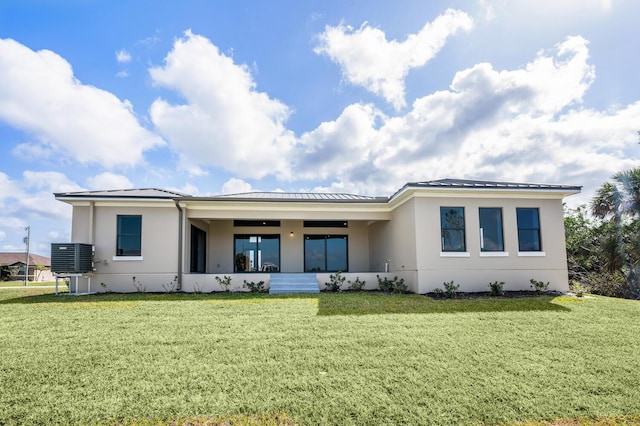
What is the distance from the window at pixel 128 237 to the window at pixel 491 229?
40.5 feet

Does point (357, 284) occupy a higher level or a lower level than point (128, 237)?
lower

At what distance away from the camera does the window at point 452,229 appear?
481 inches

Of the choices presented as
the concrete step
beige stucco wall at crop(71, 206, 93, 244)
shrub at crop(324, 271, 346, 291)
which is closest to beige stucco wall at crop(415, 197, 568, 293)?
shrub at crop(324, 271, 346, 291)

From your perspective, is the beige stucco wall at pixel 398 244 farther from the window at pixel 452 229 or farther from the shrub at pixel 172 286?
the shrub at pixel 172 286

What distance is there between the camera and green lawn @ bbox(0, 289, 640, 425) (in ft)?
11.5

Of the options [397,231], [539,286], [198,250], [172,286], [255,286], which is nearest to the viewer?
[539,286]

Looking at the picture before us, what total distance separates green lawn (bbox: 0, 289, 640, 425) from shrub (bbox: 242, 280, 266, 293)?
520 centimetres

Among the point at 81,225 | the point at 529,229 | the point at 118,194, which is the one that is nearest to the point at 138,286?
the point at 81,225

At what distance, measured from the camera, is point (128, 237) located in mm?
13266

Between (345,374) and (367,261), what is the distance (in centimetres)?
1366

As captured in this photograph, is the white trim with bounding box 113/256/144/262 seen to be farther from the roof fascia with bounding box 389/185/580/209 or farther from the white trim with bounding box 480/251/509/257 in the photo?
the white trim with bounding box 480/251/509/257

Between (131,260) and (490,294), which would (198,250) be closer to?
(131,260)

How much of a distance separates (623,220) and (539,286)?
4747 millimetres

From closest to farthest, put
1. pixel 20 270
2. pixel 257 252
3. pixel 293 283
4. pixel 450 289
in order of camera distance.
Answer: pixel 450 289, pixel 293 283, pixel 257 252, pixel 20 270
